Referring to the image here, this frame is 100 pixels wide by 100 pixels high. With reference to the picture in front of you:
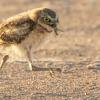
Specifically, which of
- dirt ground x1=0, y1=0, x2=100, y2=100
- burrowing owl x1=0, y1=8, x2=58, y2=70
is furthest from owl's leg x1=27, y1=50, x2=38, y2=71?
dirt ground x1=0, y1=0, x2=100, y2=100

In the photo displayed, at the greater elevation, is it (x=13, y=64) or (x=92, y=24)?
(x=13, y=64)

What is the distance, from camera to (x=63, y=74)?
9.73m

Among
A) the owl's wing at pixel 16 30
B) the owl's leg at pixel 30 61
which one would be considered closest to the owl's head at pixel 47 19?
the owl's wing at pixel 16 30

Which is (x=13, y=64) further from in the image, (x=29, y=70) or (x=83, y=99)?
(x=83, y=99)

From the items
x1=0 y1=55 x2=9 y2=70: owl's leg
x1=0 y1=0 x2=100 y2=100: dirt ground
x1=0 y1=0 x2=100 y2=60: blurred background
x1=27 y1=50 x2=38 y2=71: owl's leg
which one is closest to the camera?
x1=0 y1=0 x2=100 y2=100: dirt ground

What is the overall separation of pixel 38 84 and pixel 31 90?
0.32 metres

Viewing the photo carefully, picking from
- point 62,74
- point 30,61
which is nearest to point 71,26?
point 62,74

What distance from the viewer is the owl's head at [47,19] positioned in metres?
9.20

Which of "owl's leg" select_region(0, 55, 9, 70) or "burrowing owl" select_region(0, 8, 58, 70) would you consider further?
"owl's leg" select_region(0, 55, 9, 70)

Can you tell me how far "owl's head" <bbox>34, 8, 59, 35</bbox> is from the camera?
9195mm

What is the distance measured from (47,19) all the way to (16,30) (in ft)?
1.59

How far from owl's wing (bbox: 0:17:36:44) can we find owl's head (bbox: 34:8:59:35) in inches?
5.0

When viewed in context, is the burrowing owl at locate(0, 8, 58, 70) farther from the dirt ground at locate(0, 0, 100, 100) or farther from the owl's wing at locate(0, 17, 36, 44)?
the dirt ground at locate(0, 0, 100, 100)

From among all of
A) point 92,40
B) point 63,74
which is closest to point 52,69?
point 63,74
